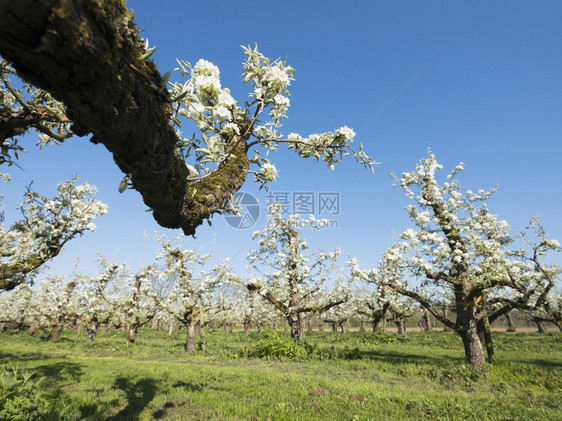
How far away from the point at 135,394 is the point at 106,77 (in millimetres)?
9555

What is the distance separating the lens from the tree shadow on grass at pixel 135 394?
621cm

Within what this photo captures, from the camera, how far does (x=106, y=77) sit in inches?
56.2

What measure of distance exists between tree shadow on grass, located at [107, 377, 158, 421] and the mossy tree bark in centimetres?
648

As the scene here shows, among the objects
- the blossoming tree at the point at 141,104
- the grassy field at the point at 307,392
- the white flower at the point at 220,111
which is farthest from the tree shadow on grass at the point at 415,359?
the white flower at the point at 220,111

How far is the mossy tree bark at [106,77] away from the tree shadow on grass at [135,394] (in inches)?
255

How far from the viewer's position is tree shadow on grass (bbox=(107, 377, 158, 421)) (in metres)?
6.21

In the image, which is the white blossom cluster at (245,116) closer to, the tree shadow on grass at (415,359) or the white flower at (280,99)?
the white flower at (280,99)

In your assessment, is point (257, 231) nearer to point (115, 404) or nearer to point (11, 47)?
point (115, 404)

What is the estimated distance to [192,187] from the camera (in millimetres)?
2809

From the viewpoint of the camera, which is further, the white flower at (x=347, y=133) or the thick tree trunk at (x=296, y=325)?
the thick tree trunk at (x=296, y=325)

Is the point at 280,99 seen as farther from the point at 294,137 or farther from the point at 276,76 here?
the point at 294,137

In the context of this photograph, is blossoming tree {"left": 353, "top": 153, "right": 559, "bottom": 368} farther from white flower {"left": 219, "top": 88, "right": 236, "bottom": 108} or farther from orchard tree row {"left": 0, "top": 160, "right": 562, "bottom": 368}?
white flower {"left": 219, "top": 88, "right": 236, "bottom": 108}

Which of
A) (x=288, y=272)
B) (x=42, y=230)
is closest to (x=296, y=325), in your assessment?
(x=288, y=272)

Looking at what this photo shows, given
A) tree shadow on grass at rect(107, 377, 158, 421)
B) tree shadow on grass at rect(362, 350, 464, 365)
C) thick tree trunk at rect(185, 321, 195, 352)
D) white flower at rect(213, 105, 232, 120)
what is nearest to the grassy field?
tree shadow on grass at rect(107, 377, 158, 421)
